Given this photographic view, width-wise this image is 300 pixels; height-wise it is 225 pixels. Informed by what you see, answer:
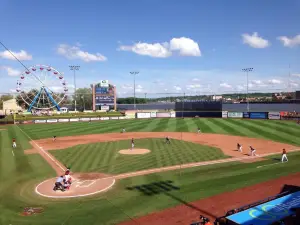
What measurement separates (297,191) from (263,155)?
1720 centimetres

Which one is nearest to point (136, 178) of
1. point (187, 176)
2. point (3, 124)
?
point (187, 176)

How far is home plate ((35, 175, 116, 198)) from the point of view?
18703mm

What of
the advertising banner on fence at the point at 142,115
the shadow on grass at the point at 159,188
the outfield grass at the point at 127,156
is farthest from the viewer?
the advertising banner on fence at the point at 142,115

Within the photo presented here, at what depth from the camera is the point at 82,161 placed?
28.9m

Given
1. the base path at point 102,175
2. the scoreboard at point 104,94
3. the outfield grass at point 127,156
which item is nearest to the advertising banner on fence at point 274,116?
the base path at point 102,175

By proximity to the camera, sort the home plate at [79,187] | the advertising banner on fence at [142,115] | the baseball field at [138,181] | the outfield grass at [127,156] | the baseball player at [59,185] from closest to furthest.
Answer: the baseball field at [138,181]
the home plate at [79,187]
the baseball player at [59,185]
the outfield grass at [127,156]
the advertising banner on fence at [142,115]

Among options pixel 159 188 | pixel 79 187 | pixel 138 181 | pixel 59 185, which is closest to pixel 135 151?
pixel 138 181

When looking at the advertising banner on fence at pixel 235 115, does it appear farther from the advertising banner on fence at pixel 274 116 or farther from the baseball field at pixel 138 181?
the baseball field at pixel 138 181

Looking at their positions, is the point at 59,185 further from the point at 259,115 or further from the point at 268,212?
the point at 259,115

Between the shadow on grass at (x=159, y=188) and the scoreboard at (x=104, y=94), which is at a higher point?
the scoreboard at (x=104, y=94)

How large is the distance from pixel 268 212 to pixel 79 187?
13329 mm

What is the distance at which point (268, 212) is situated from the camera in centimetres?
1252

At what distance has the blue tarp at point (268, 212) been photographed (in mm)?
11601

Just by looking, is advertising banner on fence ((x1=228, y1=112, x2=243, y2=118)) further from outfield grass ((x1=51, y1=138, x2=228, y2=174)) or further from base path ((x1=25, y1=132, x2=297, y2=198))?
outfield grass ((x1=51, y1=138, x2=228, y2=174))
